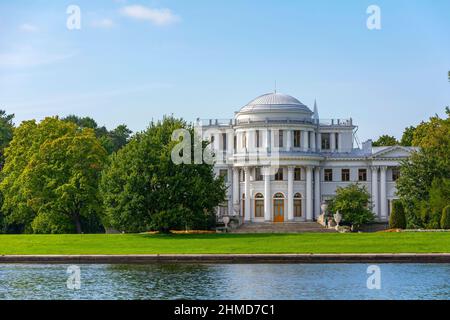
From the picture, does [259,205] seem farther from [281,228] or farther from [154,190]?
[154,190]

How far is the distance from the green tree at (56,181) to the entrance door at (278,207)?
60.3 ft

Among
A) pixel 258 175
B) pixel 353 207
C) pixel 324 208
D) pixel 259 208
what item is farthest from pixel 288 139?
pixel 353 207

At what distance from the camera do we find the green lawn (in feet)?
212

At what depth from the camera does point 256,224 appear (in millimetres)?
94500

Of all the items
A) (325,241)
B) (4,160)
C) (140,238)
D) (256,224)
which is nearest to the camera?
(325,241)

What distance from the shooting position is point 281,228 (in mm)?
90875

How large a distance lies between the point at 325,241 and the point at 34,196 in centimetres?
2937

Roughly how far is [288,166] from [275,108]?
18.6 ft

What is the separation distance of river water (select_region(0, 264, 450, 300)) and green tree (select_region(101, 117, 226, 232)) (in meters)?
18.6

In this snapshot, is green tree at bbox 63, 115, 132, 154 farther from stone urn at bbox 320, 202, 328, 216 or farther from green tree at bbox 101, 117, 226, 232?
green tree at bbox 101, 117, 226, 232
